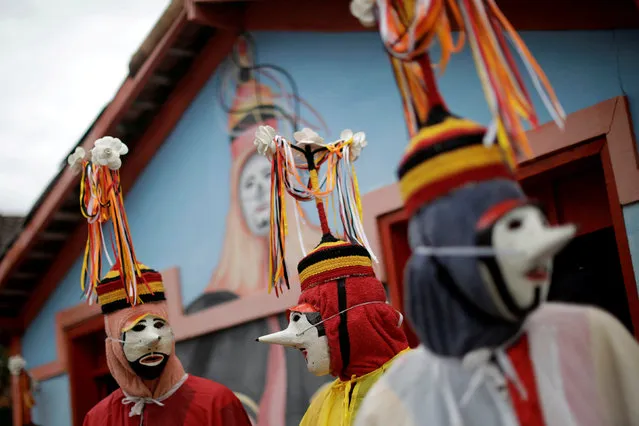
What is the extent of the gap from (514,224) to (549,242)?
0.12 metres

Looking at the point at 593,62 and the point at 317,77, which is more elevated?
the point at 317,77

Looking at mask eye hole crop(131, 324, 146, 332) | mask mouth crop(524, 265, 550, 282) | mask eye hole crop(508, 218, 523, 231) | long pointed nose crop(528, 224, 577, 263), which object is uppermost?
mask eye hole crop(508, 218, 523, 231)

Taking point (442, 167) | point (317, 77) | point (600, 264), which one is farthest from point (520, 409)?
point (317, 77)

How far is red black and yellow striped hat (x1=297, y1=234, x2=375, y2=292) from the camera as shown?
12.0 feet

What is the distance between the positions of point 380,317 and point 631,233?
1.17 meters

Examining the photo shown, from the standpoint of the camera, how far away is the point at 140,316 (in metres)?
4.34

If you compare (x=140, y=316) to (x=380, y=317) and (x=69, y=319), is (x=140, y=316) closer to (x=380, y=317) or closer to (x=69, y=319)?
(x=380, y=317)

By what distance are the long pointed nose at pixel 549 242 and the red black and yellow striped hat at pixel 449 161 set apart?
240 mm

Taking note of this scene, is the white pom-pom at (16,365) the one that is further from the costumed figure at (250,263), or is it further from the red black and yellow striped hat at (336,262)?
the red black and yellow striped hat at (336,262)

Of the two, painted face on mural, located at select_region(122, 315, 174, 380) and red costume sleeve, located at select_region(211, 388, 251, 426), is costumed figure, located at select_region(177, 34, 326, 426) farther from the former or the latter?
painted face on mural, located at select_region(122, 315, 174, 380)

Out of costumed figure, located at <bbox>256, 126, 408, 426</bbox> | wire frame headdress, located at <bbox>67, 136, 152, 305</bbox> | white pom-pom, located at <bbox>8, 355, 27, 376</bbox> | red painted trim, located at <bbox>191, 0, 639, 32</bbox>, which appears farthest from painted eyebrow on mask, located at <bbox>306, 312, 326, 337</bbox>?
white pom-pom, located at <bbox>8, 355, 27, 376</bbox>

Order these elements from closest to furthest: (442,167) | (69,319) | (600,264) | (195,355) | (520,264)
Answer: (520,264), (442,167), (600,264), (195,355), (69,319)

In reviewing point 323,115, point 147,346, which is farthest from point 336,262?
point 323,115

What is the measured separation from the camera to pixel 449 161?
7.65 ft
